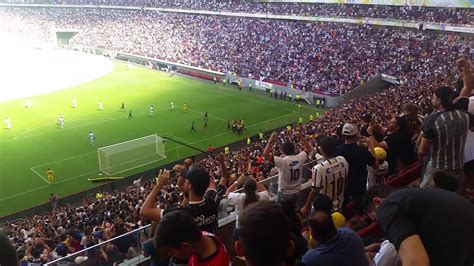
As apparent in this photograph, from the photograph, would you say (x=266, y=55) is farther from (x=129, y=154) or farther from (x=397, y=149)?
(x=397, y=149)

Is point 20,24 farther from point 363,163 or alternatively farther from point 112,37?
point 363,163

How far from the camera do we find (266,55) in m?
51.6

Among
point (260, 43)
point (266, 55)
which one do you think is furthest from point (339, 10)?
point (266, 55)

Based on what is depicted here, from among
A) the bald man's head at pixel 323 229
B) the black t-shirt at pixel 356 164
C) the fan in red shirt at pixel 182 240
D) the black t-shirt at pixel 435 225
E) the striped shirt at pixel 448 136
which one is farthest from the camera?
the black t-shirt at pixel 356 164

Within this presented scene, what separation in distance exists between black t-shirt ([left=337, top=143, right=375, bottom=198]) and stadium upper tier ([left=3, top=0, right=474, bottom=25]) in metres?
41.0


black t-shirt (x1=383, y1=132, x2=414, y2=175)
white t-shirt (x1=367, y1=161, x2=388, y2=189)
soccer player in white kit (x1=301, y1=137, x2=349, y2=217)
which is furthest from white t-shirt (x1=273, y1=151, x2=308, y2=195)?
black t-shirt (x1=383, y1=132, x2=414, y2=175)

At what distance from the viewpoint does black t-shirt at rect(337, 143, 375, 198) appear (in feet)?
20.0

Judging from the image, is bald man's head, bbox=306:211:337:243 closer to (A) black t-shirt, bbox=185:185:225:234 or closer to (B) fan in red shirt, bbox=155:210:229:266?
(B) fan in red shirt, bbox=155:210:229:266

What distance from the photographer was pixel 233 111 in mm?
37875

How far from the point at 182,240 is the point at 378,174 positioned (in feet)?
Result: 14.1

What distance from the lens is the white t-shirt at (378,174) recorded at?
6.54m

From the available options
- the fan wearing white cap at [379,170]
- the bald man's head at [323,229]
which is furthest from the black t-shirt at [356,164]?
the bald man's head at [323,229]

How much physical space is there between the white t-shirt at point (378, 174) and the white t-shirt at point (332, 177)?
0.80 meters

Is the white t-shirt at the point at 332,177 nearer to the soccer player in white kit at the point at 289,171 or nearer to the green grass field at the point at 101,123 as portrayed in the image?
the soccer player in white kit at the point at 289,171
